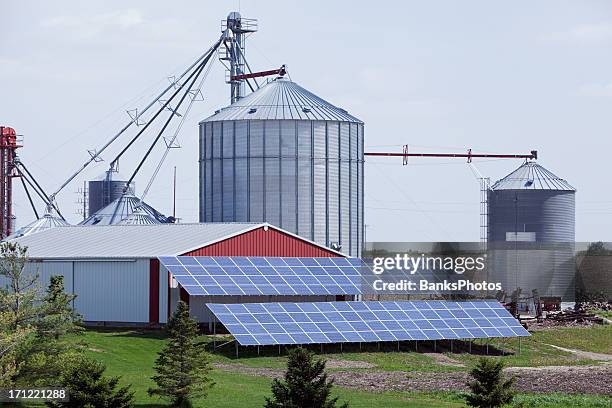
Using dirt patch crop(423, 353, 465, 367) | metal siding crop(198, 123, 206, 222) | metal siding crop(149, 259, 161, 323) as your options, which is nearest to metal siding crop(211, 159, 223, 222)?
metal siding crop(198, 123, 206, 222)

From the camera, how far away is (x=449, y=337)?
225 ft

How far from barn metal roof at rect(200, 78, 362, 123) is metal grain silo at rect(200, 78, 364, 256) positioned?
7 cm

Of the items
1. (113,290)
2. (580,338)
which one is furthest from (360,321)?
(580,338)

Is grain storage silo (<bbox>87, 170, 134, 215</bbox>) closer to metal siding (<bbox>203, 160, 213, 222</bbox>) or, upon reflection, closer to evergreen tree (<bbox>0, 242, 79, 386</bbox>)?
metal siding (<bbox>203, 160, 213, 222</bbox>)

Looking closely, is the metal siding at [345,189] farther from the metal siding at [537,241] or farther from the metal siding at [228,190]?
the metal siding at [537,241]

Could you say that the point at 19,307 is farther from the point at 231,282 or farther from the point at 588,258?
the point at 588,258

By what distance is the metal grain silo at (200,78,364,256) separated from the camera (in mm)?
90125

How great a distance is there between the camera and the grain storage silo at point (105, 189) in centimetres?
12369

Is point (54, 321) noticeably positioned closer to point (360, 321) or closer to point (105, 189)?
point (360, 321)

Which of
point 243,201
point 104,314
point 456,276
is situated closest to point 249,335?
point 104,314

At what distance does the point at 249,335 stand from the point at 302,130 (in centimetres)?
3006

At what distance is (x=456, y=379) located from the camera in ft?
187

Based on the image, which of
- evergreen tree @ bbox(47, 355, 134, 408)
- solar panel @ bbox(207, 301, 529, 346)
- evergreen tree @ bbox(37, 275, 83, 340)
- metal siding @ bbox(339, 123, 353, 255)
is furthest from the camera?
metal siding @ bbox(339, 123, 353, 255)

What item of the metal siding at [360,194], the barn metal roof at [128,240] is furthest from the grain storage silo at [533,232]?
the barn metal roof at [128,240]
